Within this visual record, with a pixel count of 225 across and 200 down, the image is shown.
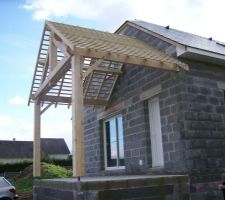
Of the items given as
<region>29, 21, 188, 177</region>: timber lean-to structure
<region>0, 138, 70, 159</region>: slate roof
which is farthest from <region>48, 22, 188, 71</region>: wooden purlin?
<region>0, 138, 70, 159</region>: slate roof

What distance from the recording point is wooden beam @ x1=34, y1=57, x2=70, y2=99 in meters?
9.20

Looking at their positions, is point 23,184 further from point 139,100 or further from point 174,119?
point 174,119

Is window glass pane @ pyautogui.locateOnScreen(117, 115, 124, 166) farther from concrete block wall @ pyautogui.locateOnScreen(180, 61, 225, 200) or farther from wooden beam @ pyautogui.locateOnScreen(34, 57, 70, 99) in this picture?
concrete block wall @ pyautogui.locateOnScreen(180, 61, 225, 200)

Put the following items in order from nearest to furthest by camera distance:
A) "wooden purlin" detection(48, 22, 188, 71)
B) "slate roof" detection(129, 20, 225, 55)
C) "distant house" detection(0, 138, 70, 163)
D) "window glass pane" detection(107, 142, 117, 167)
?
"wooden purlin" detection(48, 22, 188, 71) → "slate roof" detection(129, 20, 225, 55) → "window glass pane" detection(107, 142, 117, 167) → "distant house" detection(0, 138, 70, 163)

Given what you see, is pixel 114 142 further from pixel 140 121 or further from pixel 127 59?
pixel 127 59

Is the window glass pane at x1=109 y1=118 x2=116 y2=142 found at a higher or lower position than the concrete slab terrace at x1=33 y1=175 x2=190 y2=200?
higher

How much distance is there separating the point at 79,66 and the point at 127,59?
4.45ft

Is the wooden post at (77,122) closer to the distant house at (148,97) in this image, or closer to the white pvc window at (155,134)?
the distant house at (148,97)

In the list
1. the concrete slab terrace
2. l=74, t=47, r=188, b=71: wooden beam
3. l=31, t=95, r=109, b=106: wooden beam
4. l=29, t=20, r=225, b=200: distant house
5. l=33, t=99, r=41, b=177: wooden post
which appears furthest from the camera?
l=31, t=95, r=109, b=106: wooden beam

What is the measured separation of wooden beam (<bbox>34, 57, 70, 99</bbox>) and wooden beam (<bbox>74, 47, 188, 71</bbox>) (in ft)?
2.16

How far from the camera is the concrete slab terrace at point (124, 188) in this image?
7.07 m

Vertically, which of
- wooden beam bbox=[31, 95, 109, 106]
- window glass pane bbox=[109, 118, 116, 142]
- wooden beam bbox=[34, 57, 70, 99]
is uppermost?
wooden beam bbox=[34, 57, 70, 99]

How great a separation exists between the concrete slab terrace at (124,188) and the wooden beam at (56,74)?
307cm

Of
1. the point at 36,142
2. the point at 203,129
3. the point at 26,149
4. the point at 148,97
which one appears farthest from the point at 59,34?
the point at 26,149
